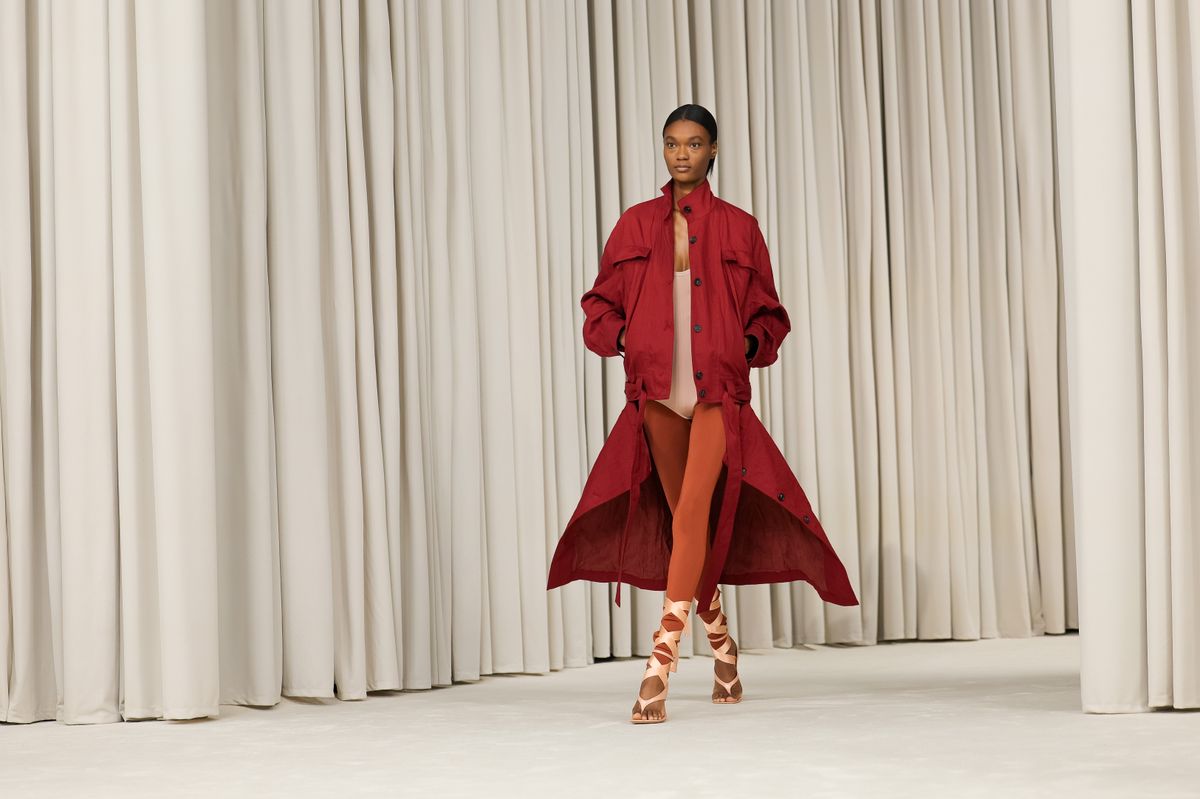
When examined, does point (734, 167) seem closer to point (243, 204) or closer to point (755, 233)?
point (755, 233)

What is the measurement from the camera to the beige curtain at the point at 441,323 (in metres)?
3.40

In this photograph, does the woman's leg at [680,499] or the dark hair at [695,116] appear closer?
the woman's leg at [680,499]

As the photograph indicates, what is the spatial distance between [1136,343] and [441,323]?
2.07 meters

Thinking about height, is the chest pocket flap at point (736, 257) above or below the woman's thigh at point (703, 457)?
above

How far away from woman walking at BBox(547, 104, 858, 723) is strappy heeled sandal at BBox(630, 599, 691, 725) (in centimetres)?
10

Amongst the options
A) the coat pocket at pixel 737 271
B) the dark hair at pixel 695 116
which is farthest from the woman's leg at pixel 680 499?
the dark hair at pixel 695 116

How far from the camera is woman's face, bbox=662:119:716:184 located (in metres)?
3.41

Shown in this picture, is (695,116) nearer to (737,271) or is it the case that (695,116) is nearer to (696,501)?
(737,271)

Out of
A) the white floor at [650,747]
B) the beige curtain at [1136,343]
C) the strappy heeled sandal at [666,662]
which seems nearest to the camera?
the white floor at [650,747]

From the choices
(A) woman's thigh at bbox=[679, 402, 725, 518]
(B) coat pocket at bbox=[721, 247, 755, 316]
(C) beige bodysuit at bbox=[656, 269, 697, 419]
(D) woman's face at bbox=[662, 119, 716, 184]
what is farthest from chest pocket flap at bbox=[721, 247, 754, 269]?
(A) woman's thigh at bbox=[679, 402, 725, 518]

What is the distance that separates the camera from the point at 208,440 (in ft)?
11.1

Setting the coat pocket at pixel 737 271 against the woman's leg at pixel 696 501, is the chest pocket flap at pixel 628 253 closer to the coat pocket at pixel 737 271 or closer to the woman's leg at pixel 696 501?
the coat pocket at pixel 737 271

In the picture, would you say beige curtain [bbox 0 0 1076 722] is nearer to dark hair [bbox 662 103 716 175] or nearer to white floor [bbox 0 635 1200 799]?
white floor [bbox 0 635 1200 799]

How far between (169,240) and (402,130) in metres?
0.96
